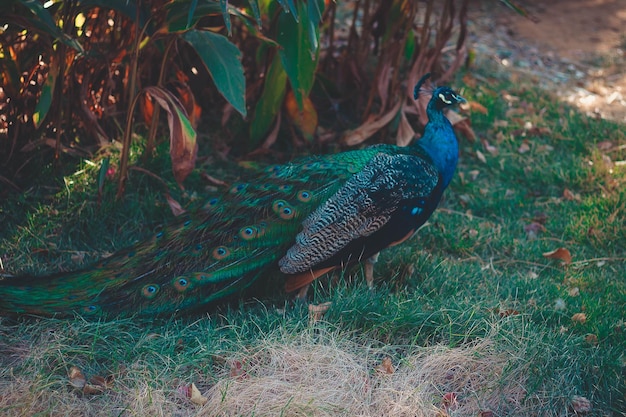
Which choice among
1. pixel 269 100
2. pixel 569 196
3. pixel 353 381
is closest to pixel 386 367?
pixel 353 381

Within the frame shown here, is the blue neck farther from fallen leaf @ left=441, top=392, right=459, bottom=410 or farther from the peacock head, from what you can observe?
fallen leaf @ left=441, top=392, right=459, bottom=410

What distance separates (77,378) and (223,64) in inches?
57.2

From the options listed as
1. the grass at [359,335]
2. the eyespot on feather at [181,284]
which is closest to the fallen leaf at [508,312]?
the grass at [359,335]

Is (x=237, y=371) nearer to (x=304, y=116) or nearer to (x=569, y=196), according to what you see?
(x=304, y=116)

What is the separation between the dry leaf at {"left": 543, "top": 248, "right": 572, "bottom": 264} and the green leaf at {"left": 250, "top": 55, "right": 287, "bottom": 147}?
1603mm

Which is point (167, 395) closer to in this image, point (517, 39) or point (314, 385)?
point (314, 385)

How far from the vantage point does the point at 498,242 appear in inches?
155

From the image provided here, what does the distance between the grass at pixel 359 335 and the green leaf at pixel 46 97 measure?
0.51 meters

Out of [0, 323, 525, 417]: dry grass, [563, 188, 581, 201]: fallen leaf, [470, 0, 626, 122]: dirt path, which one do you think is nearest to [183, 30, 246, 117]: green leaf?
[0, 323, 525, 417]: dry grass

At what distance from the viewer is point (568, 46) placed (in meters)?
6.79

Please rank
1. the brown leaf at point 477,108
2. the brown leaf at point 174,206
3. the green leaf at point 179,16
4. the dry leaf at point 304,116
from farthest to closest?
the brown leaf at point 477,108, the dry leaf at point 304,116, the brown leaf at point 174,206, the green leaf at point 179,16

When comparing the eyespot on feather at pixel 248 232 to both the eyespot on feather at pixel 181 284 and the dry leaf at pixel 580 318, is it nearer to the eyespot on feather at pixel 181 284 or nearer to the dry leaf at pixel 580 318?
the eyespot on feather at pixel 181 284

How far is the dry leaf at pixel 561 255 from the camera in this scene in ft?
12.5

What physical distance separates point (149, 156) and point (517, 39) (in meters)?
4.07
